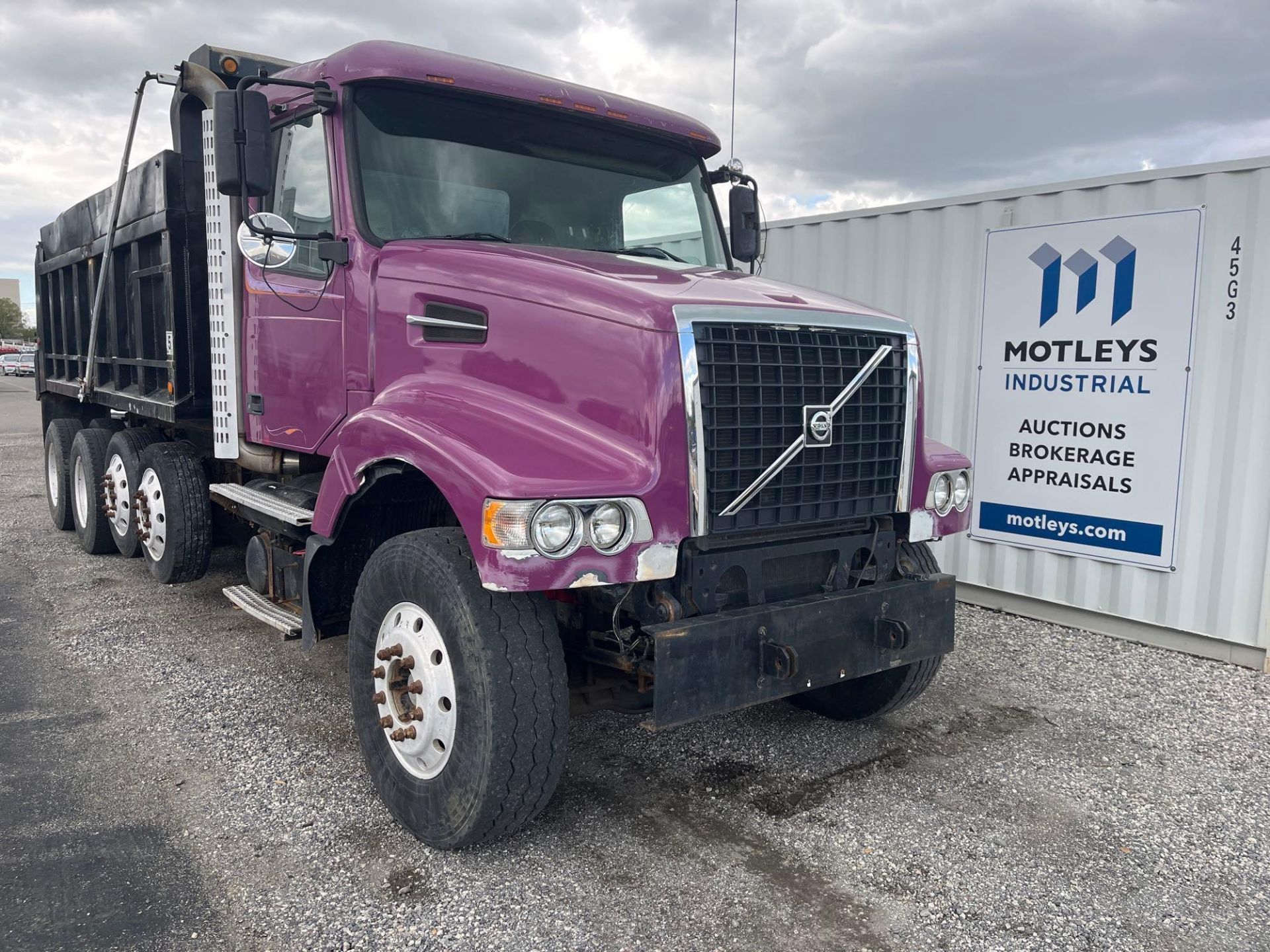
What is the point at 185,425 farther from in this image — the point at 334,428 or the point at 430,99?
the point at 430,99

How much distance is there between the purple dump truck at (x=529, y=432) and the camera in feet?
10.3

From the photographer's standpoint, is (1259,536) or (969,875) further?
(1259,536)

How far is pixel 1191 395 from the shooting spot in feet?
19.3

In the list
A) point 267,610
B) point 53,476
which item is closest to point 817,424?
point 267,610

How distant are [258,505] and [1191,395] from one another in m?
5.38

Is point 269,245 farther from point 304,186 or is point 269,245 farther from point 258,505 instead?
point 258,505

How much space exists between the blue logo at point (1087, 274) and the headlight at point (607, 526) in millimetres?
4528

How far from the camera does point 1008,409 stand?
6727mm

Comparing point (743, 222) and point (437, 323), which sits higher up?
point (743, 222)

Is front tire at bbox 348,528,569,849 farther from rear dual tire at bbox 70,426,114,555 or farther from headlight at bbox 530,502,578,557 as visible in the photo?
rear dual tire at bbox 70,426,114,555

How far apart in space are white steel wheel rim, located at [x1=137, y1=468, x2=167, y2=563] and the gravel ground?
1055mm

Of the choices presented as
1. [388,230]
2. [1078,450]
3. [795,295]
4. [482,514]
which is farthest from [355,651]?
[1078,450]

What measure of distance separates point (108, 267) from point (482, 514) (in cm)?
555

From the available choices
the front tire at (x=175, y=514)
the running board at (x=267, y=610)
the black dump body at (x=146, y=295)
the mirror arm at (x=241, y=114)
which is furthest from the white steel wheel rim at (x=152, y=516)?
the mirror arm at (x=241, y=114)
